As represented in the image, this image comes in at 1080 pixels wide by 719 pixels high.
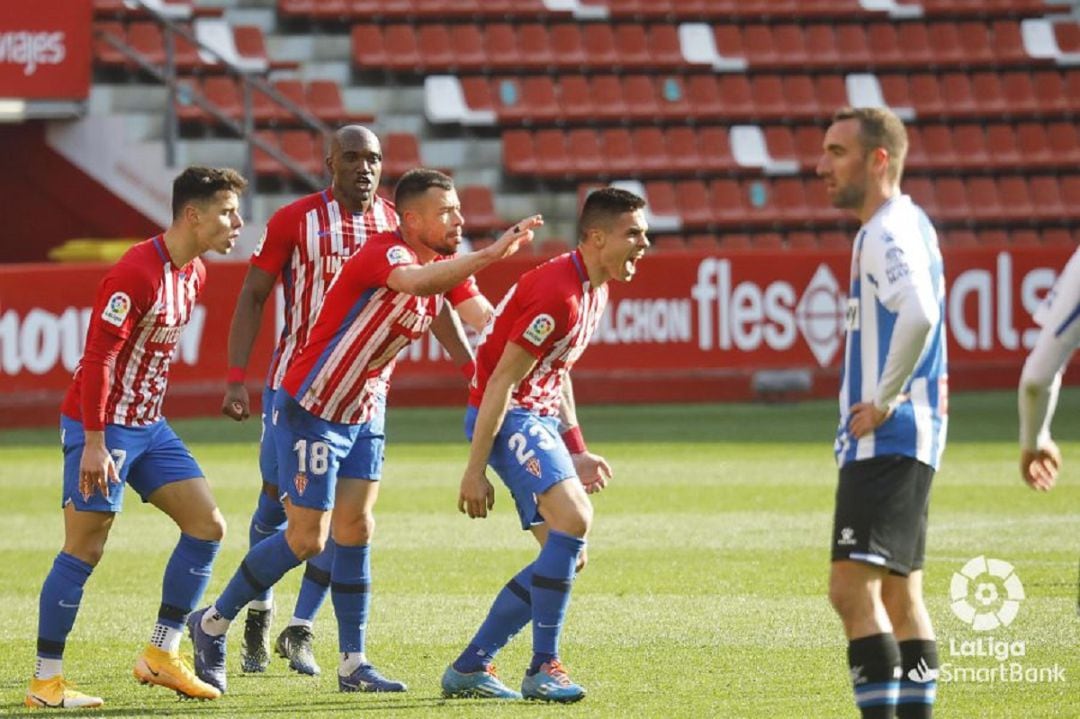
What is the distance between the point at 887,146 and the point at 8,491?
9702 mm

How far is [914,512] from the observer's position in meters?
5.63

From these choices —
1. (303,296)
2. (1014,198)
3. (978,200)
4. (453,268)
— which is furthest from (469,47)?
(453,268)

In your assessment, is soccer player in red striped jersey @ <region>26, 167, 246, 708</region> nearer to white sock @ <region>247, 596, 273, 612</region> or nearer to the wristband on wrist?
white sock @ <region>247, 596, 273, 612</region>

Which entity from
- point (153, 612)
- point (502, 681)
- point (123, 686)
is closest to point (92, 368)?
point (123, 686)

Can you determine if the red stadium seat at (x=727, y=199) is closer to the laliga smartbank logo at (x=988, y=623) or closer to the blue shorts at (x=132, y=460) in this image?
the laliga smartbank logo at (x=988, y=623)

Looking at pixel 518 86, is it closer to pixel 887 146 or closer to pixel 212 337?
pixel 212 337

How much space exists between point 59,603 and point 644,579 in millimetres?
3653

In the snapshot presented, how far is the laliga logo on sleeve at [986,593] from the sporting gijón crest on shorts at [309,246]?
304cm

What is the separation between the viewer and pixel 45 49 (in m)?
21.3

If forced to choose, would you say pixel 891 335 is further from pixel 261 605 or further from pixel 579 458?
pixel 261 605

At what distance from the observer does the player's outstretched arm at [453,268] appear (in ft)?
21.8

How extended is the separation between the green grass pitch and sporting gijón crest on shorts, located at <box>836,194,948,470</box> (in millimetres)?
1440

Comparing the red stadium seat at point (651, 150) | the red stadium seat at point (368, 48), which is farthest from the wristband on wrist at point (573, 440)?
the red stadium seat at point (368, 48)

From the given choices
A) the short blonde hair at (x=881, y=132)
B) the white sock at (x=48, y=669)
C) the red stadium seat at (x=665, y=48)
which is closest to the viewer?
the short blonde hair at (x=881, y=132)
